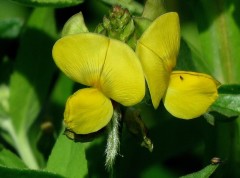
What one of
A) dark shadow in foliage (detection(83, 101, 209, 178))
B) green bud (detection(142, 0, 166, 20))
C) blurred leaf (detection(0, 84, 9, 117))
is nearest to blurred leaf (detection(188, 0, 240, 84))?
dark shadow in foliage (detection(83, 101, 209, 178))

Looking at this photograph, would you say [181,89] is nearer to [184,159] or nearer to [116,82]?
[116,82]

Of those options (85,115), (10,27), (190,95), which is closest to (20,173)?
(85,115)

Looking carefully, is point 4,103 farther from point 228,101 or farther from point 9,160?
point 228,101

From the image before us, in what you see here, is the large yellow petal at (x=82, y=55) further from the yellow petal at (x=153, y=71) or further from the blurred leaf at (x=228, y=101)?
the blurred leaf at (x=228, y=101)

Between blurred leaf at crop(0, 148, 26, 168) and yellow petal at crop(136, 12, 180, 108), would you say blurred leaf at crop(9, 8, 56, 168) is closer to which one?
blurred leaf at crop(0, 148, 26, 168)

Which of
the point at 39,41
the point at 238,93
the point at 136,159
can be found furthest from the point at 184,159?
the point at 238,93
